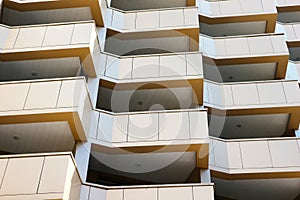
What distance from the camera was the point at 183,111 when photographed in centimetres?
1080

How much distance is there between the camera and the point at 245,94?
12555mm

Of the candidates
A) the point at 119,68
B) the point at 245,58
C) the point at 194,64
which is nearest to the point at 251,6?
the point at 245,58

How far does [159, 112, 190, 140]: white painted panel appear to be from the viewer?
10.3 meters

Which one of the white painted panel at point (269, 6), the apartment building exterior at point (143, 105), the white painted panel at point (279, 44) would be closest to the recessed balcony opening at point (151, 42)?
the apartment building exterior at point (143, 105)

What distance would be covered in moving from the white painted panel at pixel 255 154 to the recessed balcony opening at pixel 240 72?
12.1ft

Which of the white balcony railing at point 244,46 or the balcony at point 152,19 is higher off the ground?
the balcony at point 152,19

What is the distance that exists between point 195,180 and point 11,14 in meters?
8.55

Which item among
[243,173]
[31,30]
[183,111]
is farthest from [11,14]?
[243,173]

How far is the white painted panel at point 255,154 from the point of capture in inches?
420

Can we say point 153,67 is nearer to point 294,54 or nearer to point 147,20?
point 147,20

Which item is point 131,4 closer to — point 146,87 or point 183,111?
point 146,87

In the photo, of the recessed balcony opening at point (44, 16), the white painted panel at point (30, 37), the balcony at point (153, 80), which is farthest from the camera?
the recessed balcony opening at point (44, 16)

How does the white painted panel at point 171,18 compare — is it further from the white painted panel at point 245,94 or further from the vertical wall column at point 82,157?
the vertical wall column at point 82,157

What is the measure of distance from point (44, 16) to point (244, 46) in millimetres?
7370
